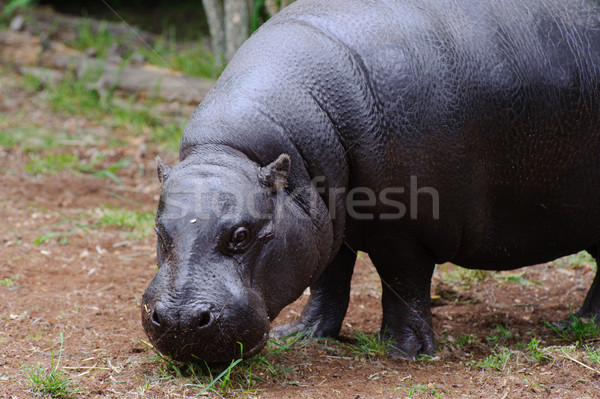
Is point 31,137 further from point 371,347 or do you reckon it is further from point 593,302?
point 593,302

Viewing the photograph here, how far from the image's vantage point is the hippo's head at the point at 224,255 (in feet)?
10.6

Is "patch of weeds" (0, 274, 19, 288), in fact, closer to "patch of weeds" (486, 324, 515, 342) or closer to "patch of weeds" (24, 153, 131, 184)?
"patch of weeds" (24, 153, 131, 184)

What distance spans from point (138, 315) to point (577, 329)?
264cm

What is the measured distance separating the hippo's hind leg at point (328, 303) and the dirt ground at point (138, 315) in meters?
0.20

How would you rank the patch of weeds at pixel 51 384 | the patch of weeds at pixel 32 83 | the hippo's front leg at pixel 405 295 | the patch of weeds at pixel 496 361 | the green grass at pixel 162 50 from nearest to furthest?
the patch of weeds at pixel 51 384
the patch of weeds at pixel 496 361
the hippo's front leg at pixel 405 295
the green grass at pixel 162 50
the patch of weeds at pixel 32 83

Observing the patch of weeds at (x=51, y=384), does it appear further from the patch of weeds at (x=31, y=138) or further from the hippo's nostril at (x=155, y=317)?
the patch of weeds at (x=31, y=138)

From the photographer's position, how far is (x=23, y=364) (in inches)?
142

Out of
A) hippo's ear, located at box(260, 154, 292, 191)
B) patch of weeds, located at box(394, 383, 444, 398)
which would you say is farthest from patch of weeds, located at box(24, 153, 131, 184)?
patch of weeds, located at box(394, 383, 444, 398)

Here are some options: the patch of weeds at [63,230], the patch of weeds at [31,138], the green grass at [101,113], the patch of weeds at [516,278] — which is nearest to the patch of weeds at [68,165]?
the patch of weeds at [31,138]

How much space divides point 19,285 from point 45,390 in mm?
1692

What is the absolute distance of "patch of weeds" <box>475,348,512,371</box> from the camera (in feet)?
12.8

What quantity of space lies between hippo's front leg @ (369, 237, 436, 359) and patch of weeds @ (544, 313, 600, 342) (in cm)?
87

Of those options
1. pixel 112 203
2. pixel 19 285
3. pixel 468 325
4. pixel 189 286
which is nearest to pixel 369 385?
pixel 189 286

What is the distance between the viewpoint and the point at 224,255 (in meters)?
3.37
